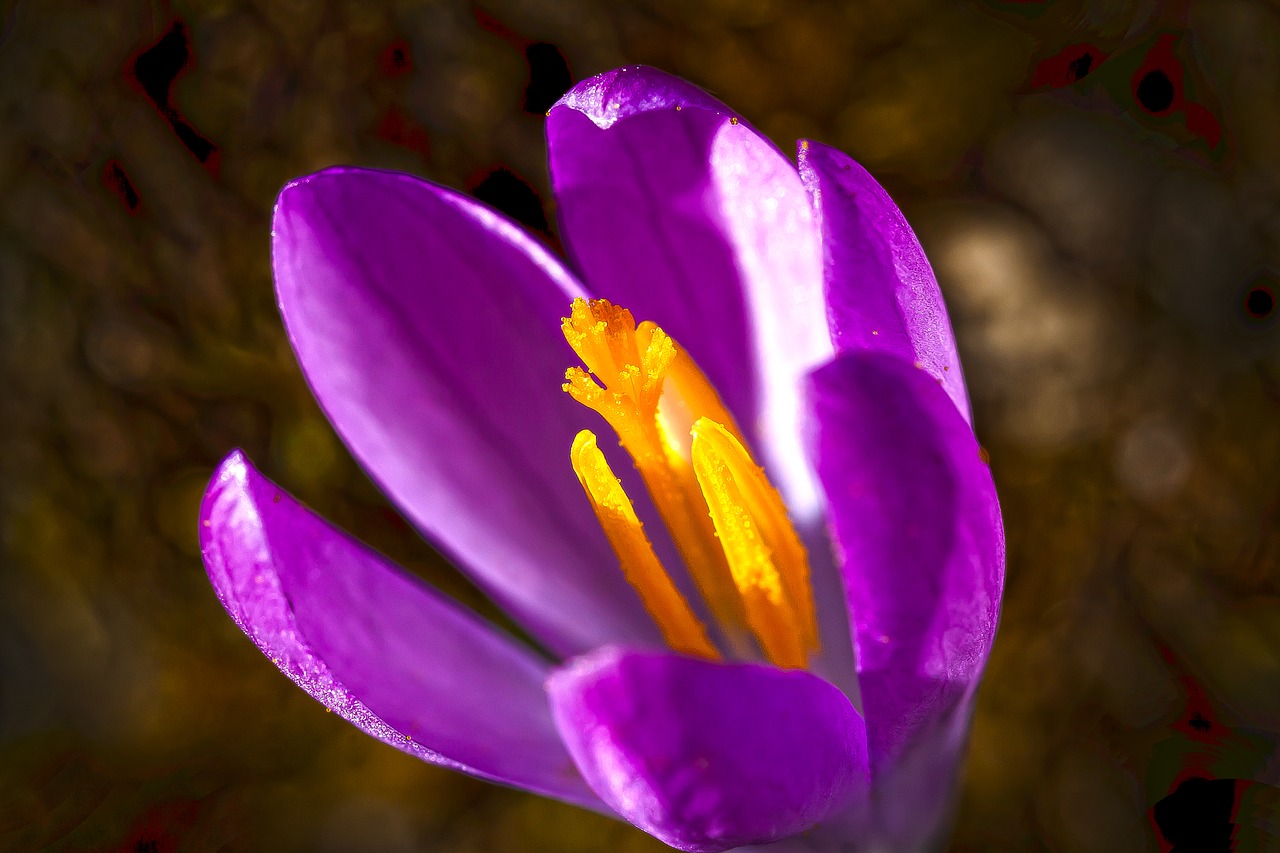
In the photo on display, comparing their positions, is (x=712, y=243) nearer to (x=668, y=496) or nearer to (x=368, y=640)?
(x=668, y=496)

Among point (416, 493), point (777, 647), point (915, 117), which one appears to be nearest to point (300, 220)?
point (416, 493)

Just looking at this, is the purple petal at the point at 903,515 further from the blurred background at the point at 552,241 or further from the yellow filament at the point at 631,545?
the blurred background at the point at 552,241

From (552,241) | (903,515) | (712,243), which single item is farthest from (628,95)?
(552,241)

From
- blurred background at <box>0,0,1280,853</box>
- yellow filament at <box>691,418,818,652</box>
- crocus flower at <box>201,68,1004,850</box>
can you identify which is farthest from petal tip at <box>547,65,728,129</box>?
blurred background at <box>0,0,1280,853</box>

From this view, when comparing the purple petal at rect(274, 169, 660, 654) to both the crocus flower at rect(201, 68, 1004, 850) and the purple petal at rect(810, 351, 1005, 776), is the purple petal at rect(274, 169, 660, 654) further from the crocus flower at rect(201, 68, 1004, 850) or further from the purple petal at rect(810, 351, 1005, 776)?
the purple petal at rect(810, 351, 1005, 776)

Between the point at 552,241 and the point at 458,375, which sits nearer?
the point at 458,375

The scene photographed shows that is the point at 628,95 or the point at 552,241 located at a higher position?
the point at 628,95

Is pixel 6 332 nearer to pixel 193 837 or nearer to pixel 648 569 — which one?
pixel 193 837
